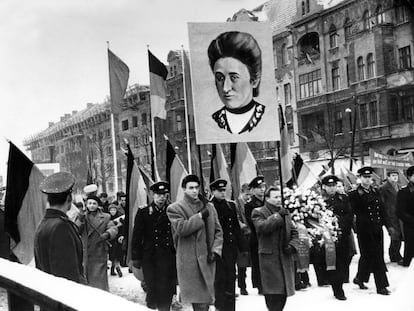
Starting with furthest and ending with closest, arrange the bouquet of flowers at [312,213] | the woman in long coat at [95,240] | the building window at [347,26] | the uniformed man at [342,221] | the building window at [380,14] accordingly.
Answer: the building window at [347,26], the building window at [380,14], the bouquet of flowers at [312,213], the uniformed man at [342,221], the woman in long coat at [95,240]

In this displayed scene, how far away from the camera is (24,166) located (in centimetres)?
798

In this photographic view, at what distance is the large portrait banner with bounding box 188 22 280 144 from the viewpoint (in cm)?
681

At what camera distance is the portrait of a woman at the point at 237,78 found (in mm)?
6902

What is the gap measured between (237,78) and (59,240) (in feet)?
12.4

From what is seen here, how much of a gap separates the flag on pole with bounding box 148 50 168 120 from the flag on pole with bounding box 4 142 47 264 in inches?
128

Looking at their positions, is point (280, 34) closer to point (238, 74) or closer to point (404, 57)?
point (404, 57)

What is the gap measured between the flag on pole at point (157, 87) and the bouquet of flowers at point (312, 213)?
3.25 metres

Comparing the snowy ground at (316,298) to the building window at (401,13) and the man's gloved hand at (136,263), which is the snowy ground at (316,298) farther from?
the building window at (401,13)

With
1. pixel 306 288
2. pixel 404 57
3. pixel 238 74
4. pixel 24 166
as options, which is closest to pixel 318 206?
pixel 306 288

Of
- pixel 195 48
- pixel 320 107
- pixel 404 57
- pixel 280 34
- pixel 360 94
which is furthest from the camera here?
pixel 280 34

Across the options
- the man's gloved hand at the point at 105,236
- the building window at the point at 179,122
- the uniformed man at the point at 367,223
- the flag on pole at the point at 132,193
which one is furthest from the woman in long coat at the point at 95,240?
the building window at the point at 179,122

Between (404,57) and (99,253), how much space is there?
84.0 feet

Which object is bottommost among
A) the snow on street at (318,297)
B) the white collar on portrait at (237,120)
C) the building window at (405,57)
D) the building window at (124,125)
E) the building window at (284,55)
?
the snow on street at (318,297)

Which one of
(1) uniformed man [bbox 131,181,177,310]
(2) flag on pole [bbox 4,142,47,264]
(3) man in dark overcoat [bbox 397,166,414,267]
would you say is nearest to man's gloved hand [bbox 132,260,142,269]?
(1) uniformed man [bbox 131,181,177,310]
